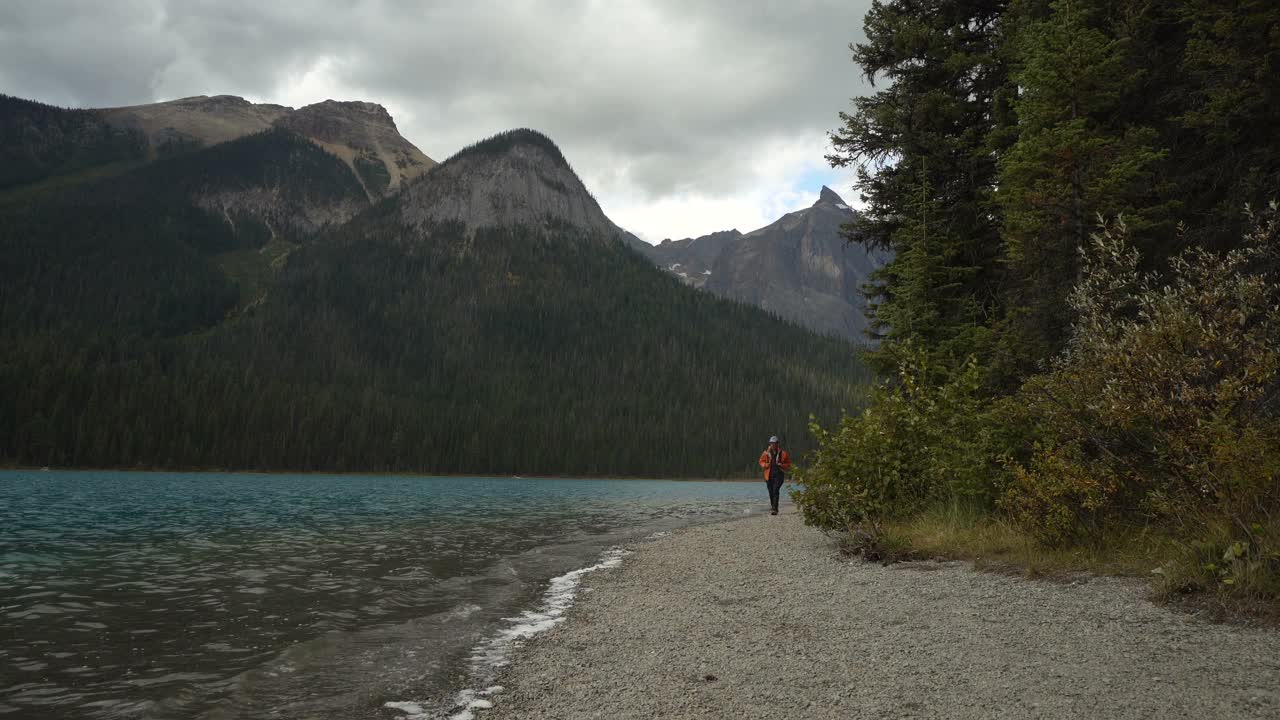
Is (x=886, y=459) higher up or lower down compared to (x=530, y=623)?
higher up

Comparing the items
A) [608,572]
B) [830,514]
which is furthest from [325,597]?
[830,514]

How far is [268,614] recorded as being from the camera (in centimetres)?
1205

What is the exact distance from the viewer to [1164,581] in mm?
8617

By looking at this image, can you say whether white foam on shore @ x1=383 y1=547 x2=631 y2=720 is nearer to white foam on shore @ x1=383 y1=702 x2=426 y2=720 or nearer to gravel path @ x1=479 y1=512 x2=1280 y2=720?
white foam on shore @ x1=383 y1=702 x2=426 y2=720

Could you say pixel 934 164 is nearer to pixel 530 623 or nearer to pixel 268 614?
pixel 530 623

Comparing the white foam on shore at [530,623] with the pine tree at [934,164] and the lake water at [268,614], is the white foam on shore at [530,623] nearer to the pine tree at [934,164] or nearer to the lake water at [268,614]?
the lake water at [268,614]

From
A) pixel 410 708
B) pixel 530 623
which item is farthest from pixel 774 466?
pixel 410 708

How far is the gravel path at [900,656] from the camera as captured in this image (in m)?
5.96

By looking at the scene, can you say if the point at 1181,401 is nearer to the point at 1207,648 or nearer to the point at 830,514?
the point at 1207,648

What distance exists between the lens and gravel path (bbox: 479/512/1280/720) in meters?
5.96

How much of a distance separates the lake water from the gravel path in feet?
4.84

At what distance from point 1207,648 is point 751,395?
169 m

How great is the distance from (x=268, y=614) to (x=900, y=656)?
10.5 m

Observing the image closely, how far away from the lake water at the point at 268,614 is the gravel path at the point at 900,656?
147 centimetres
